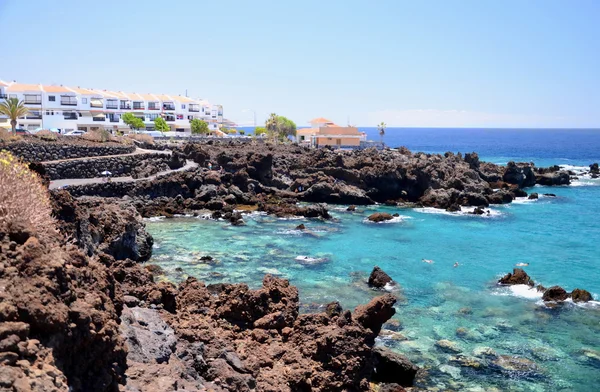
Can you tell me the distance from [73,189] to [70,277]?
34072 millimetres

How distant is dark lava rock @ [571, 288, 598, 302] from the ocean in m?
0.67

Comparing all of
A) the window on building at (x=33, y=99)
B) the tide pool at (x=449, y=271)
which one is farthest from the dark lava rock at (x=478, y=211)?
the window on building at (x=33, y=99)

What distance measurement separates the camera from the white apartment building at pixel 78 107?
83.7 metres

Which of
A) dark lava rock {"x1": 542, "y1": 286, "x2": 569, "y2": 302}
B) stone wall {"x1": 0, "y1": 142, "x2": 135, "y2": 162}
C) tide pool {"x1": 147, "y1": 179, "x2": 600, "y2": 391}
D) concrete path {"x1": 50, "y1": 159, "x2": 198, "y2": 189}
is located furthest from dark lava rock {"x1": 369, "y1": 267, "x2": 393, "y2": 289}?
stone wall {"x1": 0, "y1": 142, "x2": 135, "y2": 162}

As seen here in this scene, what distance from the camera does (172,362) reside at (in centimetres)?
1098

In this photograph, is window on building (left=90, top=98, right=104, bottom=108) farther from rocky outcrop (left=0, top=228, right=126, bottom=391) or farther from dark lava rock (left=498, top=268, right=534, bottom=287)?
rocky outcrop (left=0, top=228, right=126, bottom=391)

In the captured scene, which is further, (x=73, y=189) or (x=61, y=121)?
(x=61, y=121)

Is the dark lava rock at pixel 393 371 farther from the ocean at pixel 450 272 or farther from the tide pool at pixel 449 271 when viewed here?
the ocean at pixel 450 272

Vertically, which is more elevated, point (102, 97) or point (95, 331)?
point (102, 97)

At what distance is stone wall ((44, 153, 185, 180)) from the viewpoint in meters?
45.1

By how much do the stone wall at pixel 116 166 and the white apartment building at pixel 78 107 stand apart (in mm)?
23189

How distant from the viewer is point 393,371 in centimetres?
1686

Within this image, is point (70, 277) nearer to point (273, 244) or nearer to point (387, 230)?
point (273, 244)

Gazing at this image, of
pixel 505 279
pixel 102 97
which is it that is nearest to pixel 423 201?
pixel 505 279
